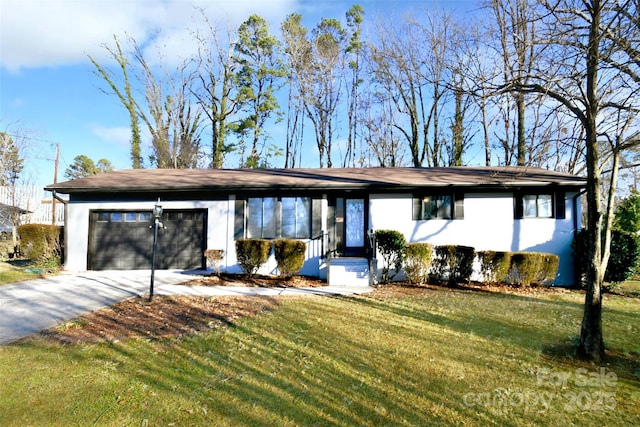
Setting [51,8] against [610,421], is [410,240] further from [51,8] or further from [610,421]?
[51,8]

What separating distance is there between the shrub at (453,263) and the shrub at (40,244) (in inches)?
473

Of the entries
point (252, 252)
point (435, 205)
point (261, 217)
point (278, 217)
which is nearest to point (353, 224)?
point (278, 217)

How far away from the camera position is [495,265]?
8.52 m

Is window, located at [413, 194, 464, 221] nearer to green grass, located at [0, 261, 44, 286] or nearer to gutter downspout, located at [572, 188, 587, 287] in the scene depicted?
gutter downspout, located at [572, 188, 587, 287]

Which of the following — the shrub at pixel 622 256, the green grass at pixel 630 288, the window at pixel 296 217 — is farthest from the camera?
the window at pixel 296 217

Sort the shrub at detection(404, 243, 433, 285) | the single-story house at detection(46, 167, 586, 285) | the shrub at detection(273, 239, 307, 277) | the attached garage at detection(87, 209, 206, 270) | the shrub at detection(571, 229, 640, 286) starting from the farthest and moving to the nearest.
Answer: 1. the attached garage at detection(87, 209, 206, 270)
2. the single-story house at detection(46, 167, 586, 285)
3. the shrub at detection(273, 239, 307, 277)
4. the shrub at detection(404, 243, 433, 285)
5. the shrub at detection(571, 229, 640, 286)

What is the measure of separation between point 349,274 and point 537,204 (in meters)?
6.08

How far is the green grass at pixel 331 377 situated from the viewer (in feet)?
9.04

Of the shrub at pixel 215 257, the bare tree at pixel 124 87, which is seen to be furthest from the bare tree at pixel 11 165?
the shrub at pixel 215 257

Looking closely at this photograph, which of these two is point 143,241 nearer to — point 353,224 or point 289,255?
point 289,255

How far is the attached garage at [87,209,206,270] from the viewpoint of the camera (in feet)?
34.5

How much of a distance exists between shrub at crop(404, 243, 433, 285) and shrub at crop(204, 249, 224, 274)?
17.8 feet

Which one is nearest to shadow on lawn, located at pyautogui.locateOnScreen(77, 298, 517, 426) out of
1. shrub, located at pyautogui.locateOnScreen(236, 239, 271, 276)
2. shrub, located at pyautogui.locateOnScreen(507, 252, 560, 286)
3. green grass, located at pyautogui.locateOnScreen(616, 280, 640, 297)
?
shrub, located at pyautogui.locateOnScreen(236, 239, 271, 276)

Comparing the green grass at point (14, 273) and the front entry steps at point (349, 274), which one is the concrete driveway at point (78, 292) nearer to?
the front entry steps at point (349, 274)
